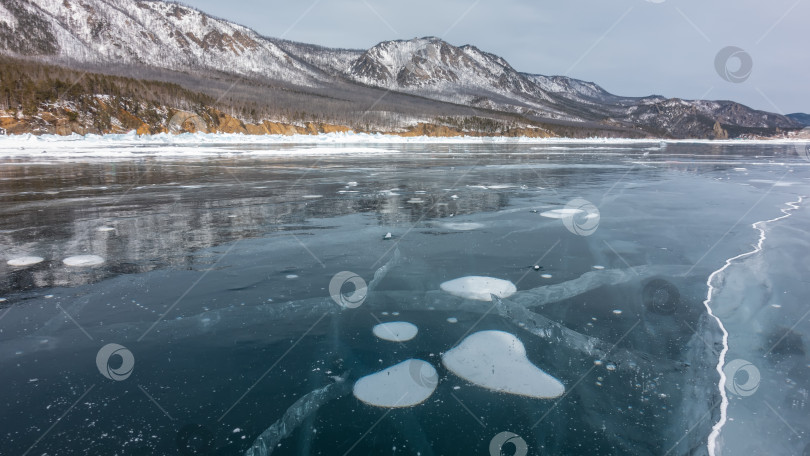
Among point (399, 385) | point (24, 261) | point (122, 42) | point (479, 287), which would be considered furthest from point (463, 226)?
point (122, 42)

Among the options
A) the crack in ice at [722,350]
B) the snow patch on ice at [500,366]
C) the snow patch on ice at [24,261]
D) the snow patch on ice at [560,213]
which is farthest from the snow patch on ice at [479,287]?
the snow patch on ice at [24,261]

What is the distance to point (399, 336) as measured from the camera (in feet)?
9.82

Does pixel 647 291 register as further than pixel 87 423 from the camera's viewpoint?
Yes

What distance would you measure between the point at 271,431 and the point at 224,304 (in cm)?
169

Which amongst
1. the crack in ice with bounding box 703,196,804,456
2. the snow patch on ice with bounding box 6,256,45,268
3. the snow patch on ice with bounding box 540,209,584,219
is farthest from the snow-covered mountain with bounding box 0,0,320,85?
the crack in ice with bounding box 703,196,804,456

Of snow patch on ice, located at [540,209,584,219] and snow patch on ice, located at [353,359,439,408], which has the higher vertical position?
snow patch on ice, located at [540,209,584,219]

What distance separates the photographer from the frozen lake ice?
2064 millimetres

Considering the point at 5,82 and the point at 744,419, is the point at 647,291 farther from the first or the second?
the point at 5,82

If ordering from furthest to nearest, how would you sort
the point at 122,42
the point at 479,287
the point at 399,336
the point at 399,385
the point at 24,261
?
the point at 122,42 → the point at 24,261 → the point at 479,287 → the point at 399,336 → the point at 399,385

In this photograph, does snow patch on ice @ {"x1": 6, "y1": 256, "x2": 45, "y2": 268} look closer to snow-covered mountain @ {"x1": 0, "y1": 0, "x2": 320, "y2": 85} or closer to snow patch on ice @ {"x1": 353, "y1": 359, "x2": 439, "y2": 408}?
snow patch on ice @ {"x1": 353, "y1": 359, "x2": 439, "y2": 408}

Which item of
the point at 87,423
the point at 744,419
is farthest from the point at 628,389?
the point at 87,423

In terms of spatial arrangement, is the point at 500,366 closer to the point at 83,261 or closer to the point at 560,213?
the point at 83,261

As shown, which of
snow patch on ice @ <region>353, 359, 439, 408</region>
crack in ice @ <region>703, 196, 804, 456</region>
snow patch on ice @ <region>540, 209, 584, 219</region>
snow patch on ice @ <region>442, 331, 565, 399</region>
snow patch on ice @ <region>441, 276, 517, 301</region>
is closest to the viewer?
crack in ice @ <region>703, 196, 804, 456</region>

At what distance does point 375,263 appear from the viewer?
4598 millimetres
